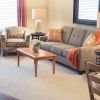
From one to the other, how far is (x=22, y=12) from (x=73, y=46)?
244 cm

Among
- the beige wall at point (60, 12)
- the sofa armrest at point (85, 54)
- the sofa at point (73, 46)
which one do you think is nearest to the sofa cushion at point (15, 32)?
the sofa at point (73, 46)

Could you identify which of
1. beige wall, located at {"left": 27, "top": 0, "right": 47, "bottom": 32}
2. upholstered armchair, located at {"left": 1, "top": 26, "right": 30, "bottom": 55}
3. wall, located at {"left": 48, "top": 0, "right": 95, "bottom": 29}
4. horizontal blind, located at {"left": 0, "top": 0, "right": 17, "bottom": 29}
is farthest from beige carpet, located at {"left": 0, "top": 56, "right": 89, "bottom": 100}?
beige wall, located at {"left": 27, "top": 0, "right": 47, "bottom": 32}

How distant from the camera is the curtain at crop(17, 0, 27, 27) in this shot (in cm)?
720

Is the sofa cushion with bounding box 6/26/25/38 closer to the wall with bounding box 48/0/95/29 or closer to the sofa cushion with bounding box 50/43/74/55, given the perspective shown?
the wall with bounding box 48/0/95/29

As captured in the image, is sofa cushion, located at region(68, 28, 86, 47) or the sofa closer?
the sofa

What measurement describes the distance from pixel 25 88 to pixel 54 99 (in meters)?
0.67

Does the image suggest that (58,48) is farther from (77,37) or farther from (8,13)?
(8,13)

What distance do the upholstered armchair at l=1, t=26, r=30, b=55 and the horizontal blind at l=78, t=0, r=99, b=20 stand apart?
163cm

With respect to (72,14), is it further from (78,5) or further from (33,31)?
(33,31)

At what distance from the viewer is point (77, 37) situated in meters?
5.85

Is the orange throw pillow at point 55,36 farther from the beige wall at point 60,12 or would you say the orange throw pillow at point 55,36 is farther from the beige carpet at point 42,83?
the beige carpet at point 42,83

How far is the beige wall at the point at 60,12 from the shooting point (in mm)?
6656

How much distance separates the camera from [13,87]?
397cm

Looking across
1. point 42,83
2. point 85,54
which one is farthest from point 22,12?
point 42,83
